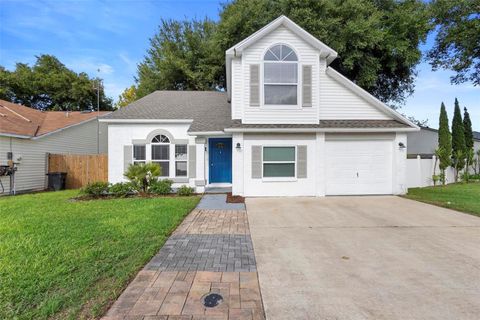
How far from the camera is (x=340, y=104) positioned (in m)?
11.3

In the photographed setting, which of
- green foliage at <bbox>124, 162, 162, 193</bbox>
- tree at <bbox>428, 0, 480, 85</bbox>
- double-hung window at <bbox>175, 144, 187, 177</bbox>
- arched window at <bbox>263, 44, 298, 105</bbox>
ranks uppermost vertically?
tree at <bbox>428, 0, 480, 85</bbox>

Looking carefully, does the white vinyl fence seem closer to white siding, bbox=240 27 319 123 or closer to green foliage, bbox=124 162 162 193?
white siding, bbox=240 27 319 123

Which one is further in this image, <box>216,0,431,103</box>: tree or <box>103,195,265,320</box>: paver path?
<box>216,0,431,103</box>: tree

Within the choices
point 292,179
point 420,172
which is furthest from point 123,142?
point 420,172

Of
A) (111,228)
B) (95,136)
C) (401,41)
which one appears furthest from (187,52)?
(111,228)

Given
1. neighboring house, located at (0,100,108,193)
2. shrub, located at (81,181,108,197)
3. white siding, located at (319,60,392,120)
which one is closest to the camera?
shrub, located at (81,181,108,197)

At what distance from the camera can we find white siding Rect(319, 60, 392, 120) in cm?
1118

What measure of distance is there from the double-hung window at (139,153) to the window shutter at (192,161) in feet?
6.94

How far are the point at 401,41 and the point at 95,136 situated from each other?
21.3 meters

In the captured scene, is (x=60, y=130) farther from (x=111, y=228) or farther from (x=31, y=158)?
(x=111, y=228)

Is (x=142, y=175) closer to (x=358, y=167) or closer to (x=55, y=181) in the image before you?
(x=55, y=181)

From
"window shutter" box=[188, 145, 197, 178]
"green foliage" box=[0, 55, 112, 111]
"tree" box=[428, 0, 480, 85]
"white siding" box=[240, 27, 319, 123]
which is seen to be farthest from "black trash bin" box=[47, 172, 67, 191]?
"tree" box=[428, 0, 480, 85]

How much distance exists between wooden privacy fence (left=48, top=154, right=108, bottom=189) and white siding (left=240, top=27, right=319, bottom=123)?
9022mm

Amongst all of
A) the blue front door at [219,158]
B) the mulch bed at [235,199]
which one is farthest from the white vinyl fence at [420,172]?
the mulch bed at [235,199]
